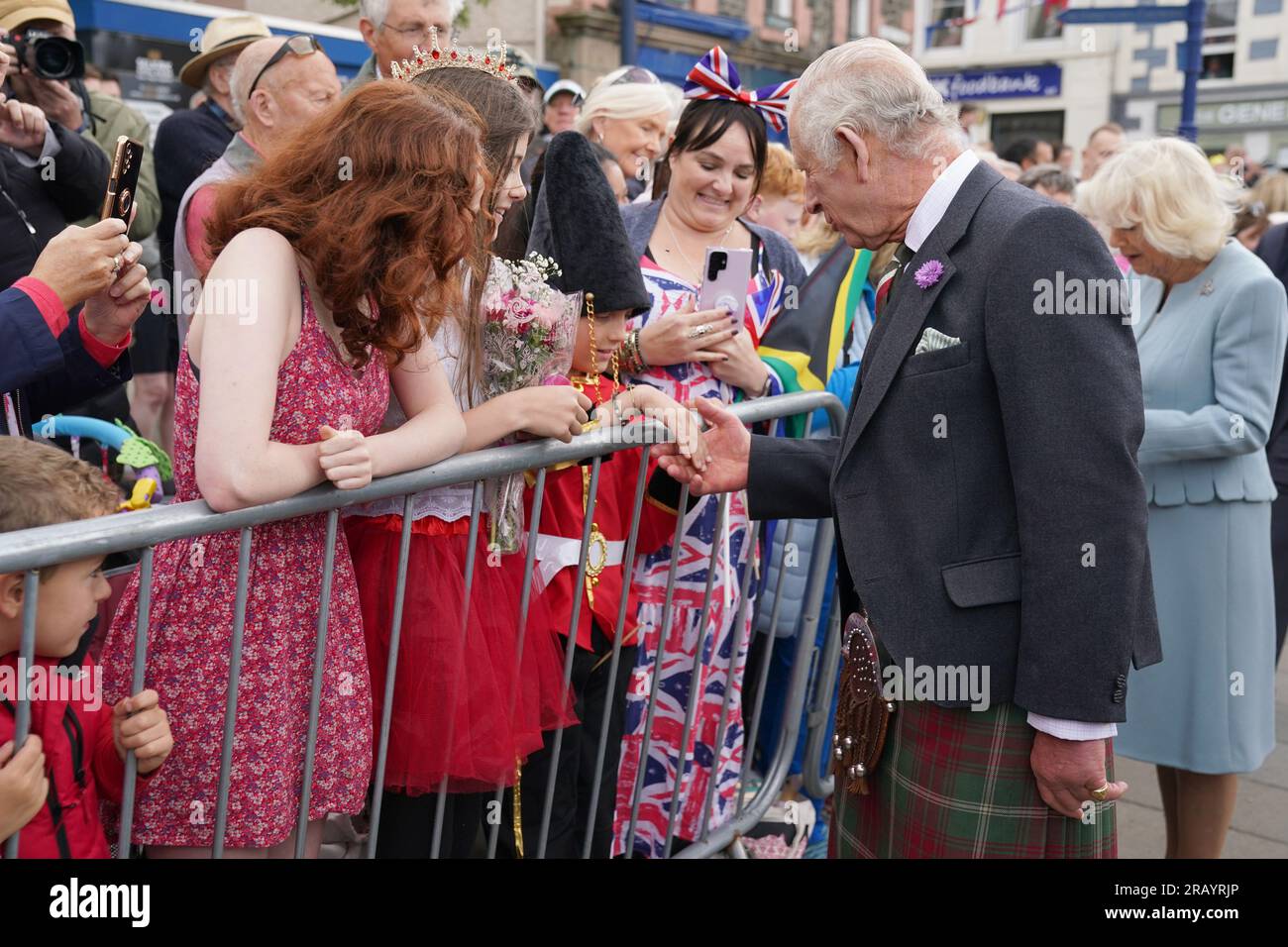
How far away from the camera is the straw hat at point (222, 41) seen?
505cm

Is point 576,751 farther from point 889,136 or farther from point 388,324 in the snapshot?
point 889,136

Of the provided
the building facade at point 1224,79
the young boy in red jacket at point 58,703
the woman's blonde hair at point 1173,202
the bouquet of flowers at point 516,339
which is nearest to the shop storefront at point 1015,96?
the building facade at point 1224,79

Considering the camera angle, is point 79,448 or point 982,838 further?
point 79,448

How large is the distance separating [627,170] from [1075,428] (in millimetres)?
3832

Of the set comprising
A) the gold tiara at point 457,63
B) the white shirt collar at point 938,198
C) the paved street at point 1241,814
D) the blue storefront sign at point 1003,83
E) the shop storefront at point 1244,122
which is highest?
the blue storefront sign at point 1003,83

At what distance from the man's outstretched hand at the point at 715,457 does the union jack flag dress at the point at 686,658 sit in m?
0.31

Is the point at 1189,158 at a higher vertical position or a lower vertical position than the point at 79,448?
higher

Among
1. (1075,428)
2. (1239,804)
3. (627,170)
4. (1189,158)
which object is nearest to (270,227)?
(1075,428)

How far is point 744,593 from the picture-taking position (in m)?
3.38

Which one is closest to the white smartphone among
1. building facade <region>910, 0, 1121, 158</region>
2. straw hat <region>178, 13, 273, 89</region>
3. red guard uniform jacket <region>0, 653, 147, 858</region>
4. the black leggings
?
the black leggings

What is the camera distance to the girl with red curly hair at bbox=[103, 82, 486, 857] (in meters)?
2.12

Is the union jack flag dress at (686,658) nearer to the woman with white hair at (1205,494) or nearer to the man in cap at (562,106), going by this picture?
the woman with white hair at (1205,494)

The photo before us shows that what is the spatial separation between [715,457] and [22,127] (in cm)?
229

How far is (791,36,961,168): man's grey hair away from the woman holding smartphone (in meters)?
0.98
